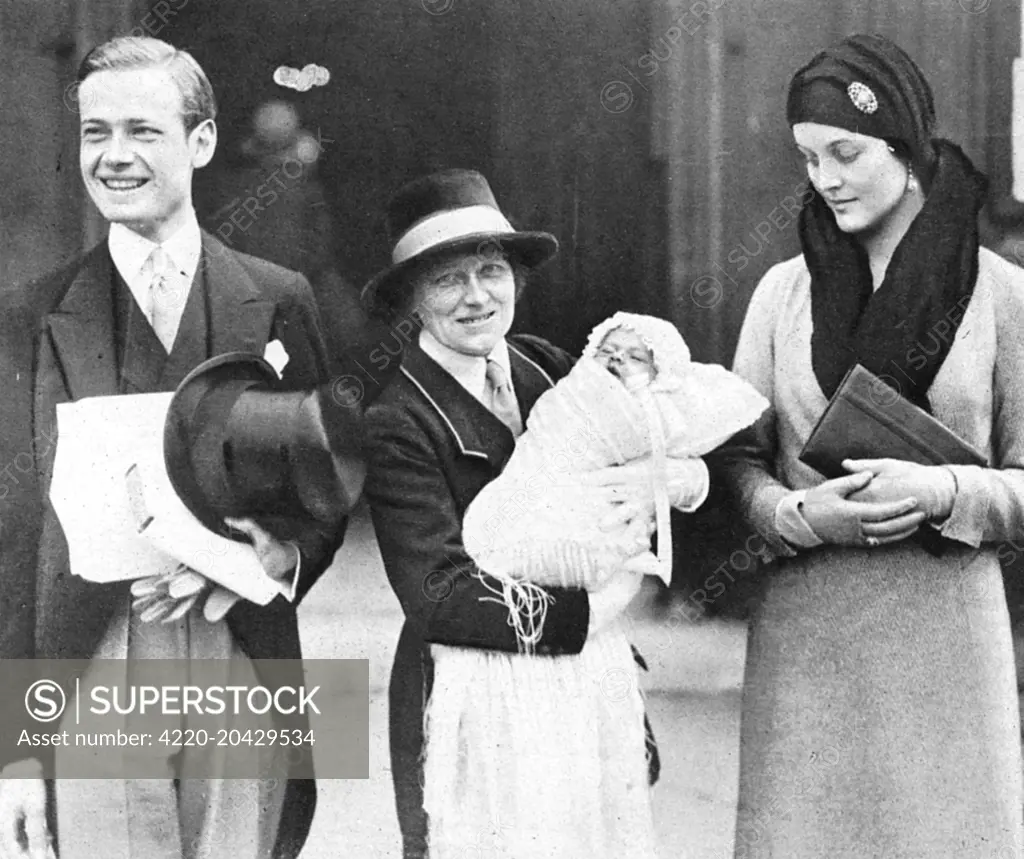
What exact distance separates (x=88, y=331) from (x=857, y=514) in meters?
2.49

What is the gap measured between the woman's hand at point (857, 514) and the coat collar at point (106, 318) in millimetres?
1829

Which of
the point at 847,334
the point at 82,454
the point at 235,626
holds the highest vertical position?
the point at 847,334

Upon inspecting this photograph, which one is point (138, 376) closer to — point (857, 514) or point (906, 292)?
point (857, 514)

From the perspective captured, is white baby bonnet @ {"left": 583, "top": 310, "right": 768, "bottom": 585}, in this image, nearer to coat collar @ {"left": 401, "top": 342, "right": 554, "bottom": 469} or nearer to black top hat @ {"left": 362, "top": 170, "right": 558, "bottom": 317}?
coat collar @ {"left": 401, "top": 342, "right": 554, "bottom": 469}

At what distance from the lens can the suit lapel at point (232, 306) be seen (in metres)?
4.59

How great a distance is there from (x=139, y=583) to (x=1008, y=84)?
10.6 feet

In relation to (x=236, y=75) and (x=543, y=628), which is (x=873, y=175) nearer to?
(x=543, y=628)

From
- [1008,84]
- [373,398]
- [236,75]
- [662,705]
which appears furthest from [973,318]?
[236,75]

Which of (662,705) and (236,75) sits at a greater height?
(236,75)

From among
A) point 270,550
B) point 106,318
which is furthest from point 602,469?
point 106,318

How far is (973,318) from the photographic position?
14.7 ft

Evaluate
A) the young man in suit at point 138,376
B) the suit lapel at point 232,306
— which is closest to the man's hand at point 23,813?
the young man in suit at point 138,376

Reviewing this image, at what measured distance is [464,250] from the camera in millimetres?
4551

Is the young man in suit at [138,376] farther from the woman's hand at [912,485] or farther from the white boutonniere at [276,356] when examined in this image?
the woman's hand at [912,485]
